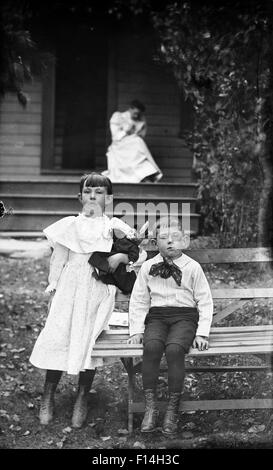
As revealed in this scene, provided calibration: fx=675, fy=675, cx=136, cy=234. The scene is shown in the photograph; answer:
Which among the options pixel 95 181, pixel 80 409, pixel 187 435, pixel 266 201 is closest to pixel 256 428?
pixel 187 435

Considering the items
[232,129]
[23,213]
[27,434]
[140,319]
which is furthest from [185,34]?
[27,434]

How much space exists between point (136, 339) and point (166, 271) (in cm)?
39

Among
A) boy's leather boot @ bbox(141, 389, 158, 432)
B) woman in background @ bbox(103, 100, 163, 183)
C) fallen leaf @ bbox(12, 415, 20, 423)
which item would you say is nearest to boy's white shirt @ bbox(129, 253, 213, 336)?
boy's leather boot @ bbox(141, 389, 158, 432)

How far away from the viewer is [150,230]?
3697mm

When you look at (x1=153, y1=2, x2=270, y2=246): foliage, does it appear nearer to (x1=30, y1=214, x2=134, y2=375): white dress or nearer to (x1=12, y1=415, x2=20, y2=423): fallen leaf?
(x1=30, y1=214, x2=134, y2=375): white dress

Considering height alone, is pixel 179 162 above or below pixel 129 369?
above

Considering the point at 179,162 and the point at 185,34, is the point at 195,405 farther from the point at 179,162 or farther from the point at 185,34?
the point at 179,162

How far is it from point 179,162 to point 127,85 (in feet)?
4.26

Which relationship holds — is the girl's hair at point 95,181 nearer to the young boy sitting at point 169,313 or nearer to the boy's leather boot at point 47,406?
the young boy sitting at point 169,313

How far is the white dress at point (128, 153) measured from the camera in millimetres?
8477

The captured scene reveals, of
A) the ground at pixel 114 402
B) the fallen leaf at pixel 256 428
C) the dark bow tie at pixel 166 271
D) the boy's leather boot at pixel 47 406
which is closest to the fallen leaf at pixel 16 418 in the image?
the ground at pixel 114 402

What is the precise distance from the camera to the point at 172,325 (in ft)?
11.6

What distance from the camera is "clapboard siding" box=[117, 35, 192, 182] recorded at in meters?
9.32

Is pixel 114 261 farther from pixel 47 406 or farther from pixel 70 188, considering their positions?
pixel 70 188
